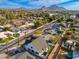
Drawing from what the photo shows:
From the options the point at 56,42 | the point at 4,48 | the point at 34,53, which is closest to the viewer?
the point at 34,53

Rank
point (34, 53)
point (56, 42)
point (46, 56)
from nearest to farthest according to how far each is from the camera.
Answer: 1. point (46, 56)
2. point (34, 53)
3. point (56, 42)

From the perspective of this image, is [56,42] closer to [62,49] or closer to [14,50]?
[62,49]

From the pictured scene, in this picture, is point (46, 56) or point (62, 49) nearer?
point (46, 56)

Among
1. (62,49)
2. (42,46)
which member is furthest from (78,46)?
(42,46)

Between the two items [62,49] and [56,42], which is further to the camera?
[56,42]

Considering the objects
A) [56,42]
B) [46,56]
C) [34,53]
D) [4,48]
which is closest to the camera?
[46,56]

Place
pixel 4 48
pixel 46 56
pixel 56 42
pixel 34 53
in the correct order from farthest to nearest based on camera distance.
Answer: pixel 56 42 < pixel 4 48 < pixel 34 53 < pixel 46 56

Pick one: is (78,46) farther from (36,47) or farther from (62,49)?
(36,47)

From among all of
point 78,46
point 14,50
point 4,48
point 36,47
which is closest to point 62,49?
point 78,46
